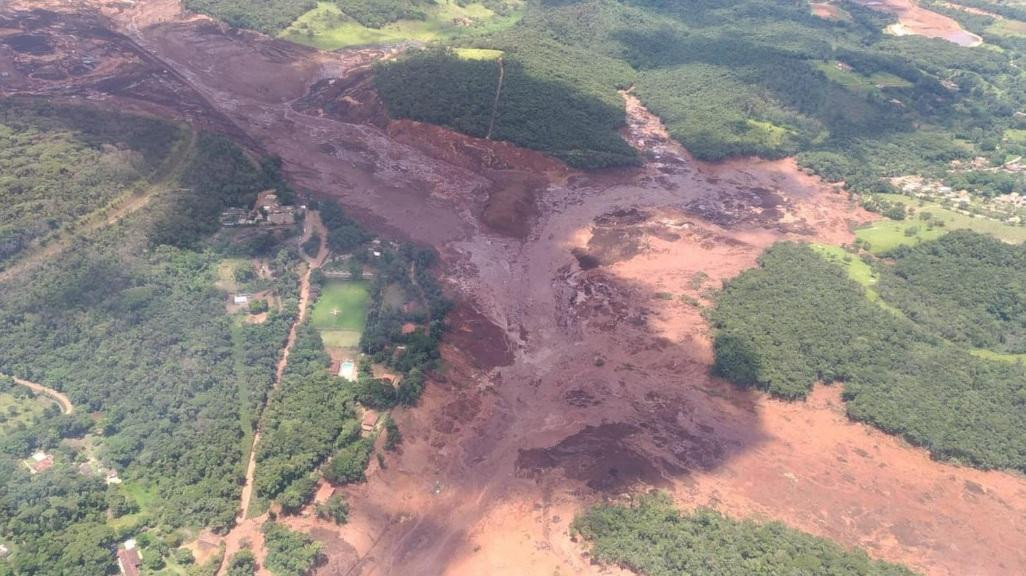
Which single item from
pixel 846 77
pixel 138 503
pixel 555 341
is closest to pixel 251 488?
pixel 138 503

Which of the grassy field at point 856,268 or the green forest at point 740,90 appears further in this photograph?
the green forest at point 740,90

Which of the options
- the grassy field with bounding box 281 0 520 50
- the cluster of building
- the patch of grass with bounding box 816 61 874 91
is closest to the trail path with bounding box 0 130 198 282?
the cluster of building

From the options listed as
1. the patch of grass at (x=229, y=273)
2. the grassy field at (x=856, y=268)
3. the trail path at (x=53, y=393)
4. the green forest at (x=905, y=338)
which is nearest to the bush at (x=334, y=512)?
the trail path at (x=53, y=393)

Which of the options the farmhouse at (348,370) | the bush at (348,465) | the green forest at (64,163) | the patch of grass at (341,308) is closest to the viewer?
the bush at (348,465)

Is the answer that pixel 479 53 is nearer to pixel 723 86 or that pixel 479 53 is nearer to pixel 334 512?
pixel 723 86

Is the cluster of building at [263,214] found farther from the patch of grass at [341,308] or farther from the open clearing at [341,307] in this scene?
the patch of grass at [341,308]

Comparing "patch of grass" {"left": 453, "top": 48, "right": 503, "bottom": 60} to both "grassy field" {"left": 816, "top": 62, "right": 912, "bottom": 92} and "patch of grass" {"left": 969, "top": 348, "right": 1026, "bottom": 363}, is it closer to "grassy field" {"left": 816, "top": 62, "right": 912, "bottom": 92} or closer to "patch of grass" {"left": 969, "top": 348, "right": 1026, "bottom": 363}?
"grassy field" {"left": 816, "top": 62, "right": 912, "bottom": 92}

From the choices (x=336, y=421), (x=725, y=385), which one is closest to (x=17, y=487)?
(x=336, y=421)
